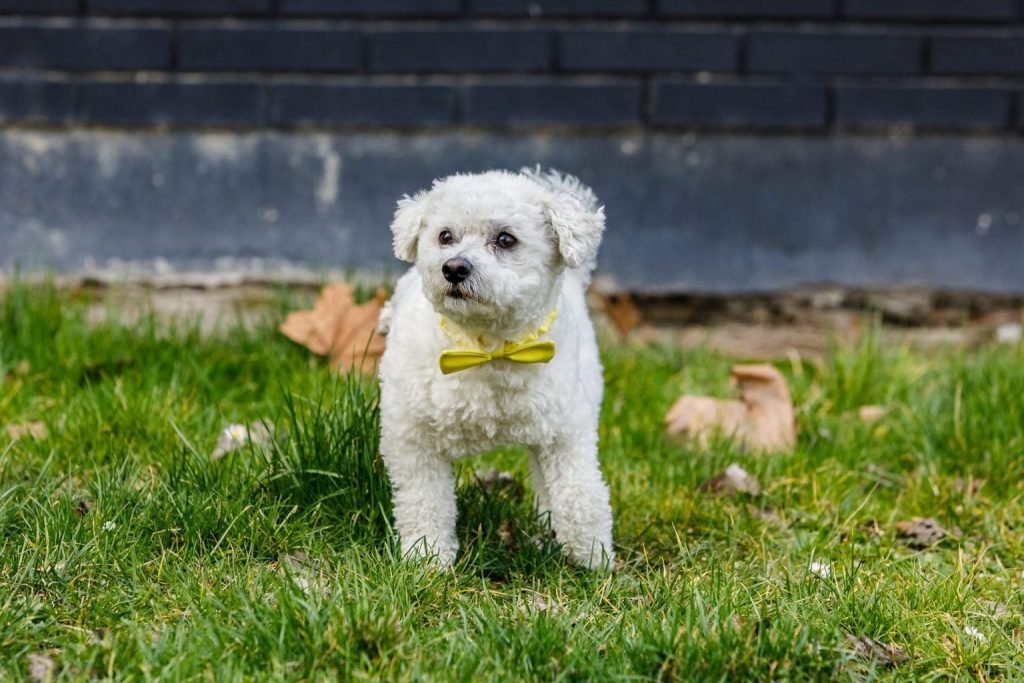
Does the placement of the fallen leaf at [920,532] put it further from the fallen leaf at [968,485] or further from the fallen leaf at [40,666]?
the fallen leaf at [40,666]

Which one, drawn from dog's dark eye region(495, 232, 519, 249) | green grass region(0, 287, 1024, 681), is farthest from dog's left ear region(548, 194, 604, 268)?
green grass region(0, 287, 1024, 681)

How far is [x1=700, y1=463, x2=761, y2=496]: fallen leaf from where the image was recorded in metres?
3.74

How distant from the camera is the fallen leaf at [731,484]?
3.74m

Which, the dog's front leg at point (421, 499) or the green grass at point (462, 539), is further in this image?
the dog's front leg at point (421, 499)

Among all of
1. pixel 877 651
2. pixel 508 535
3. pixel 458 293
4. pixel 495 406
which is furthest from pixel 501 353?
pixel 877 651

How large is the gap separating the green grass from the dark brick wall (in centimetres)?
132

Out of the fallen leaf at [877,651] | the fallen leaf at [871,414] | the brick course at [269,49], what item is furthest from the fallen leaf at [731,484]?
Answer: the brick course at [269,49]

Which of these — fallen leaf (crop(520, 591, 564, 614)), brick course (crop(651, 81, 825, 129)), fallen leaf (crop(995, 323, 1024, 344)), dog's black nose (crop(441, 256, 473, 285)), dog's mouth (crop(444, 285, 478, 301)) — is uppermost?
brick course (crop(651, 81, 825, 129))

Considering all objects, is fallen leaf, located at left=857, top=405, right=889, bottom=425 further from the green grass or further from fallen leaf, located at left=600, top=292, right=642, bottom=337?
fallen leaf, located at left=600, top=292, right=642, bottom=337

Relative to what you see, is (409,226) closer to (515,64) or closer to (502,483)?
(502,483)

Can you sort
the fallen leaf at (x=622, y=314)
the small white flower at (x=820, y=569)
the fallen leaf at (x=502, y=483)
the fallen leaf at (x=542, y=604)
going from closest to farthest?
the fallen leaf at (x=542, y=604) → the small white flower at (x=820, y=569) → the fallen leaf at (x=502, y=483) → the fallen leaf at (x=622, y=314)

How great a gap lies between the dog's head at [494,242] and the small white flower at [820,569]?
3.04 feet

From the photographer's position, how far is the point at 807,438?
4.34 metres

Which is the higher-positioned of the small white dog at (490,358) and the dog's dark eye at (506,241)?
the dog's dark eye at (506,241)
